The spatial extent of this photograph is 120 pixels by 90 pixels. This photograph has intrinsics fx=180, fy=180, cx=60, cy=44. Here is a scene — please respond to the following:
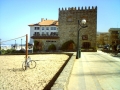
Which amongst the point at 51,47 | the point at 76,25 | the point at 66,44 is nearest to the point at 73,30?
the point at 76,25

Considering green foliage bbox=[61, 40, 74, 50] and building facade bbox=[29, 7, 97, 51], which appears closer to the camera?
green foliage bbox=[61, 40, 74, 50]

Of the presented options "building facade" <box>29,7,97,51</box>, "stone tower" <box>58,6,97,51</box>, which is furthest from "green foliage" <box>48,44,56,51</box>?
"stone tower" <box>58,6,97,51</box>

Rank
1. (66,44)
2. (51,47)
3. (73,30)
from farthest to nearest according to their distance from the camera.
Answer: (73,30) → (51,47) → (66,44)

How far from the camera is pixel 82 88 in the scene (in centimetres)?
631

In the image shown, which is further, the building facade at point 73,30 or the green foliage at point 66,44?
the building facade at point 73,30

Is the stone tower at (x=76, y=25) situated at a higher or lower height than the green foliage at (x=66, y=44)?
higher

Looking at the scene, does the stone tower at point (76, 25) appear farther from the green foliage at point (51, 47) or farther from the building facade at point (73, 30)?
the green foliage at point (51, 47)

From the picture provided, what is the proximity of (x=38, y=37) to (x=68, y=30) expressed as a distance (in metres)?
7.67

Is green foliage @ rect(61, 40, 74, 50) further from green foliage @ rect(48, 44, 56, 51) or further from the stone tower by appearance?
green foliage @ rect(48, 44, 56, 51)

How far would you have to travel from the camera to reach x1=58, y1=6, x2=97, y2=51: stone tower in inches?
1699

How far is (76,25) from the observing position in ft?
143

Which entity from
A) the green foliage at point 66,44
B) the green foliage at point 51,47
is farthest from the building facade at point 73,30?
the green foliage at point 51,47

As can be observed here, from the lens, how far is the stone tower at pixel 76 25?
142ft

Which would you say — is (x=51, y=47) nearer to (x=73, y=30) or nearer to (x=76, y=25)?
(x=73, y=30)
